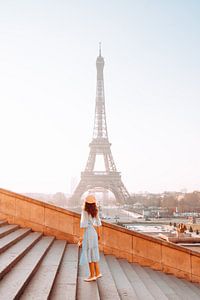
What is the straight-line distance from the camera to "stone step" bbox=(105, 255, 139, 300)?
18.7 ft

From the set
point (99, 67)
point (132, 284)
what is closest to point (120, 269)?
point (132, 284)

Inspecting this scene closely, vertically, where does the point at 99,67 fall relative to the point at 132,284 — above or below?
above

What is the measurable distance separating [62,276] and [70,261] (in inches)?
37.2

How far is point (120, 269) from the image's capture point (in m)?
7.31

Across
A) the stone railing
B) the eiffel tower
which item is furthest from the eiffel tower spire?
the stone railing

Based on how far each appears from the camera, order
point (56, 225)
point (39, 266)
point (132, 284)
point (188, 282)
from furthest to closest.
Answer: point (56, 225)
point (188, 282)
point (132, 284)
point (39, 266)

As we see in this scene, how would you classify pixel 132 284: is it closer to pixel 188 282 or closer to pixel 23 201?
pixel 188 282

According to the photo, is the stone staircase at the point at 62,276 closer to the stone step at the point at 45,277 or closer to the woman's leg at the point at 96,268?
the stone step at the point at 45,277

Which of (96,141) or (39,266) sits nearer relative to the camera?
(39,266)

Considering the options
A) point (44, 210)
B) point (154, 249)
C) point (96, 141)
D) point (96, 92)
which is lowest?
point (154, 249)

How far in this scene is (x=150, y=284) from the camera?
22.5 ft

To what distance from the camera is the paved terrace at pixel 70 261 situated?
5.29 meters

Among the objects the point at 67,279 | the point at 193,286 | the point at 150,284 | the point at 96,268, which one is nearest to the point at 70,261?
the point at 96,268

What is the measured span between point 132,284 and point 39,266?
5.49ft
